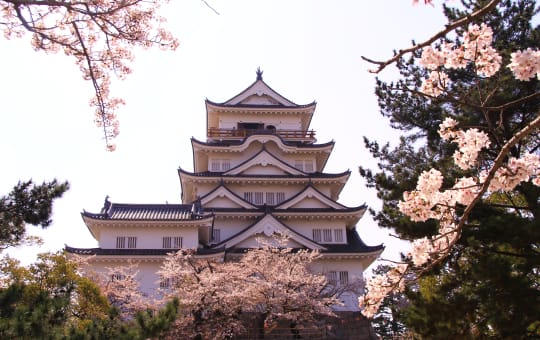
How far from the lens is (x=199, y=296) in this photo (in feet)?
54.9

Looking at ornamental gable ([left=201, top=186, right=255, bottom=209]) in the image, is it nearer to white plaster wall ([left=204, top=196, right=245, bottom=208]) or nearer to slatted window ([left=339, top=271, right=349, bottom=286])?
white plaster wall ([left=204, top=196, right=245, bottom=208])

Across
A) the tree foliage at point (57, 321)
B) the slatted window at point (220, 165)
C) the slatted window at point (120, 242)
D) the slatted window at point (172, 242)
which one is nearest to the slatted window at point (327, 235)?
the slatted window at point (220, 165)

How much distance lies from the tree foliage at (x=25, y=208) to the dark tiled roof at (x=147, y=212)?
542 inches

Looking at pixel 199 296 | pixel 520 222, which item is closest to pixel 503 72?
pixel 520 222

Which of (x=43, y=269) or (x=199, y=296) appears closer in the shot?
(x=43, y=269)

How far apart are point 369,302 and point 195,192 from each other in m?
22.5

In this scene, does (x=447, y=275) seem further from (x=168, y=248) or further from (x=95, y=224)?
(x=95, y=224)

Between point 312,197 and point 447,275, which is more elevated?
point 312,197

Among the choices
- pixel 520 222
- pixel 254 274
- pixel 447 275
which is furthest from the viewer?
pixel 254 274

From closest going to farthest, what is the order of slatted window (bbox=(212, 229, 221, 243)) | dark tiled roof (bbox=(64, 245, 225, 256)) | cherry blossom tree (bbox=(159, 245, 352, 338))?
cherry blossom tree (bbox=(159, 245, 352, 338)) < dark tiled roof (bbox=(64, 245, 225, 256)) < slatted window (bbox=(212, 229, 221, 243))

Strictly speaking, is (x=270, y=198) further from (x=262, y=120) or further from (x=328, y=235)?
(x=262, y=120)

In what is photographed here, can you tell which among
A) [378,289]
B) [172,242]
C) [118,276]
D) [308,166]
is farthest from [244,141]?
[378,289]

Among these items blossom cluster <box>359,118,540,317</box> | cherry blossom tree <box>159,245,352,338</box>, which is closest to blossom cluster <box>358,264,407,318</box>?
blossom cluster <box>359,118,540,317</box>

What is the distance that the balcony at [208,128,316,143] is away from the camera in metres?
Answer: 27.9
